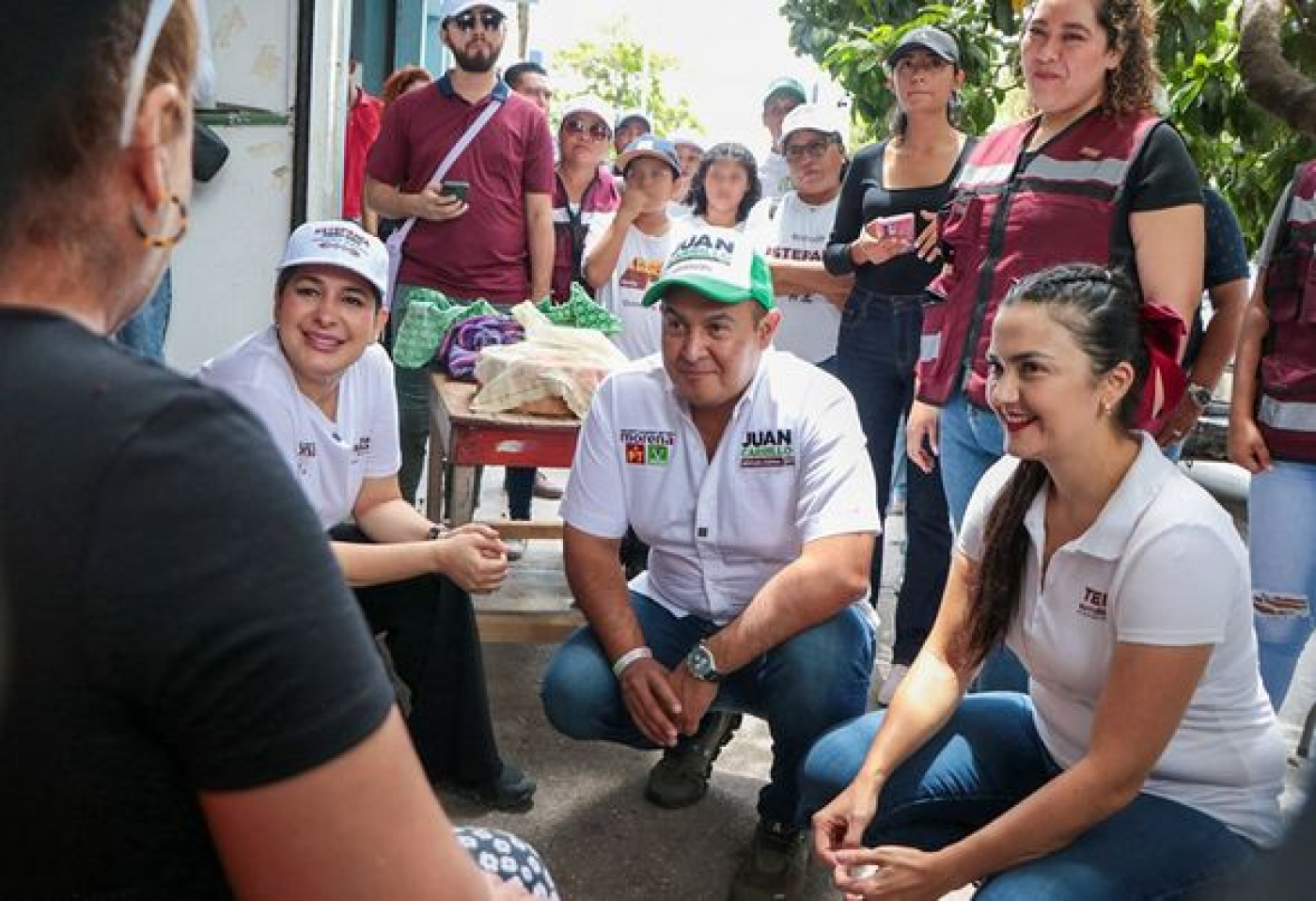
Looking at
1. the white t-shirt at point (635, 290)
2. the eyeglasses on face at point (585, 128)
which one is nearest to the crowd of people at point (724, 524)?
the white t-shirt at point (635, 290)

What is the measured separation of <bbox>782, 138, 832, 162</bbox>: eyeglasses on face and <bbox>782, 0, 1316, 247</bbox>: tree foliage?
507mm

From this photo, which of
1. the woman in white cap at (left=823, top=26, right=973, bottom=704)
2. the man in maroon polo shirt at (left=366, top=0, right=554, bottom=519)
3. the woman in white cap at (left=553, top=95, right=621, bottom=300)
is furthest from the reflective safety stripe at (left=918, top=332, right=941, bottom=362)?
the woman in white cap at (left=553, top=95, right=621, bottom=300)

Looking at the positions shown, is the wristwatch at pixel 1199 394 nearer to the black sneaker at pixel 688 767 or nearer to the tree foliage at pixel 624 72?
the black sneaker at pixel 688 767

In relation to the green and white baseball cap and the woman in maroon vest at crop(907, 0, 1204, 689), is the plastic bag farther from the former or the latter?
the woman in maroon vest at crop(907, 0, 1204, 689)

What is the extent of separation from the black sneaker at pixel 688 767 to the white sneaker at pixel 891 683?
758mm

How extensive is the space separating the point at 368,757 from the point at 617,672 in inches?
77.5

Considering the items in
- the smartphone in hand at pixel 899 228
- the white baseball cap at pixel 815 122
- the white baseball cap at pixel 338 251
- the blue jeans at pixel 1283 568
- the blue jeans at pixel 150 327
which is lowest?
the blue jeans at pixel 1283 568

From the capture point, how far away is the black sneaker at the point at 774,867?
9.28 ft

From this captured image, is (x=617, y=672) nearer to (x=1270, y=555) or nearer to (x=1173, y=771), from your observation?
(x=1173, y=771)

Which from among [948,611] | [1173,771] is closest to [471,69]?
[948,611]

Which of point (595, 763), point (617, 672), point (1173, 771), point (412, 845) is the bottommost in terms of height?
point (595, 763)

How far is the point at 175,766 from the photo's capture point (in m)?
0.97

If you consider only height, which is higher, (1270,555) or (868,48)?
(868,48)

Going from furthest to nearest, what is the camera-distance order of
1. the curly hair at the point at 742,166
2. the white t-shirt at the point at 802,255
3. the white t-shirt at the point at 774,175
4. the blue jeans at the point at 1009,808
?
the white t-shirt at the point at 774,175
the curly hair at the point at 742,166
the white t-shirt at the point at 802,255
the blue jeans at the point at 1009,808
